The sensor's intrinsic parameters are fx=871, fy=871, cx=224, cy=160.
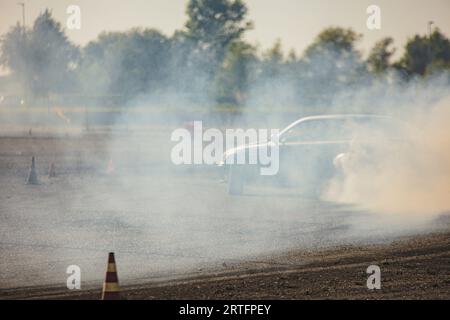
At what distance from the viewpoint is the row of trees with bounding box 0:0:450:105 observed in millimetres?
29250

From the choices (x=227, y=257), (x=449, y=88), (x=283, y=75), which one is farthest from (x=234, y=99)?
(x=227, y=257)

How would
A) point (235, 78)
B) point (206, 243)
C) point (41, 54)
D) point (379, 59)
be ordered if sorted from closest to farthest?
point (206, 243) < point (235, 78) < point (379, 59) < point (41, 54)

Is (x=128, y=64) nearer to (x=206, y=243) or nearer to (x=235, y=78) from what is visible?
(x=235, y=78)

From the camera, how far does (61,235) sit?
40.7 feet

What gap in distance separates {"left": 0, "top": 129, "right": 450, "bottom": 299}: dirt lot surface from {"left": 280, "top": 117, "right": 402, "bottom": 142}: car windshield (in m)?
1.25

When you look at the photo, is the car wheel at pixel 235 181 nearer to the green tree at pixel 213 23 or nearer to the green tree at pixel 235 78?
the green tree at pixel 235 78

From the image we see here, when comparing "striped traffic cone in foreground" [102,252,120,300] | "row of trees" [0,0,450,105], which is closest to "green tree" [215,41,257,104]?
"row of trees" [0,0,450,105]

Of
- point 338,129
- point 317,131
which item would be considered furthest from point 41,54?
point 338,129

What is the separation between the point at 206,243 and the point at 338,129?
6770 mm

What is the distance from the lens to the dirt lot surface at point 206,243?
28.2 ft

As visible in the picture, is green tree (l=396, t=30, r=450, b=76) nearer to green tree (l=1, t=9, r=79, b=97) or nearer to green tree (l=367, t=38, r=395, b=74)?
green tree (l=367, t=38, r=395, b=74)

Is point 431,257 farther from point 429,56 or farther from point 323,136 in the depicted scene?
point 429,56

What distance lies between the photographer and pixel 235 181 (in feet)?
58.6

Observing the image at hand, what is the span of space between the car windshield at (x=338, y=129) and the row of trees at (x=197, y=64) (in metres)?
7.31
